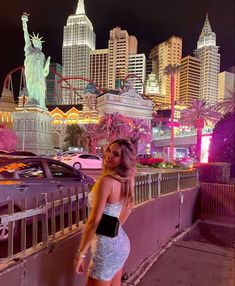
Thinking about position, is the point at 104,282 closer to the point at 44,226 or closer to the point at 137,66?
the point at 44,226

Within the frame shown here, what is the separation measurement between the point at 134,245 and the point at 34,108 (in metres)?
53.3

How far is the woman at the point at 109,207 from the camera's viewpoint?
2383mm

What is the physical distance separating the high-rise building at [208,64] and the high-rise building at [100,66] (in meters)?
42.4

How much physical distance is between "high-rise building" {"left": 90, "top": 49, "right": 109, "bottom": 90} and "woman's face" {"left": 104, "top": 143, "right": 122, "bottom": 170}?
329 ft

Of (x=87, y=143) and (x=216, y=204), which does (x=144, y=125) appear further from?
(x=216, y=204)

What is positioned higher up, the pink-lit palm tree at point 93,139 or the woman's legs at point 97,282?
the pink-lit palm tree at point 93,139

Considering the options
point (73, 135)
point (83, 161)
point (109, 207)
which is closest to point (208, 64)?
point (73, 135)

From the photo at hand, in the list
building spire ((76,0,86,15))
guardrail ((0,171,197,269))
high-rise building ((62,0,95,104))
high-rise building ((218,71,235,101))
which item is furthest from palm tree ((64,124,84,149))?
high-rise building ((218,71,235,101))

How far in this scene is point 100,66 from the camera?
106 metres

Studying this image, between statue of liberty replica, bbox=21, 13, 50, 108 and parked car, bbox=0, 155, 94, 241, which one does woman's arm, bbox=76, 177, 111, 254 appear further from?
statue of liberty replica, bbox=21, 13, 50, 108

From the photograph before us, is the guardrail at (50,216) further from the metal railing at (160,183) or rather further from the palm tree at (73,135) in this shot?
the palm tree at (73,135)

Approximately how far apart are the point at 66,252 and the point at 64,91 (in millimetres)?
123290

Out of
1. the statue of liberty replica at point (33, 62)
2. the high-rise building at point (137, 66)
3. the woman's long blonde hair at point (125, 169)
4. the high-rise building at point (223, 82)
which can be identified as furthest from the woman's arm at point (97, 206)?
the high-rise building at point (223, 82)

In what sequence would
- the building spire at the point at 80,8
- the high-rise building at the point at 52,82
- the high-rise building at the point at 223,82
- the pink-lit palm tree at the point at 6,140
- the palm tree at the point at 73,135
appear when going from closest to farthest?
1. the pink-lit palm tree at the point at 6,140
2. the palm tree at the point at 73,135
3. the building spire at the point at 80,8
4. the high-rise building at the point at 223,82
5. the high-rise building at the point at 52,82
